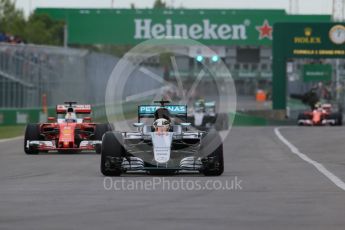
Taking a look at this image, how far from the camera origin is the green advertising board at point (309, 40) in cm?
5916

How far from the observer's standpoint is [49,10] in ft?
252

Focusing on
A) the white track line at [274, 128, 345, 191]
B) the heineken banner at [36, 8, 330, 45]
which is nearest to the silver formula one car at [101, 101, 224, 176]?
the white track line at [274, 128, 345, 191]

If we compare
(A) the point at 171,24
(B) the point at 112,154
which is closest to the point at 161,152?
(B) the point at 112,154

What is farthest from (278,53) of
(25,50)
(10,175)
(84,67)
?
(10,175)

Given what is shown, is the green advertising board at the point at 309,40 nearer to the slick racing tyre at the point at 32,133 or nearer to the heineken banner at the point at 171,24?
the heineken banner at the point at 171,24

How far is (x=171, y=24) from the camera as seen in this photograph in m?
74.5

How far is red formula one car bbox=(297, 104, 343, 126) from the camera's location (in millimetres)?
54281

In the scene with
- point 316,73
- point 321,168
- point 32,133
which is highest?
point 316,73

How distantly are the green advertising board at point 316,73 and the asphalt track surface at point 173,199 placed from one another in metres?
54.9

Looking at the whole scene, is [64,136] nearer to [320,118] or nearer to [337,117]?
[320,118]

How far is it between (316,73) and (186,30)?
10842mm

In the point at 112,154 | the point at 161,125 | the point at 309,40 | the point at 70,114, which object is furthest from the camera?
the point at 309,40

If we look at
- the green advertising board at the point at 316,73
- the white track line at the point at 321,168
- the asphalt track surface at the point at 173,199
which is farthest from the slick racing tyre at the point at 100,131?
the green advertising board at the point at 316,73

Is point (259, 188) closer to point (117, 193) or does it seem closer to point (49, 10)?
point (117, 193)
